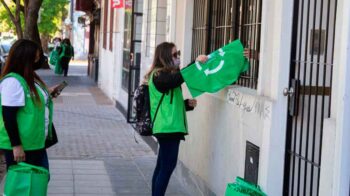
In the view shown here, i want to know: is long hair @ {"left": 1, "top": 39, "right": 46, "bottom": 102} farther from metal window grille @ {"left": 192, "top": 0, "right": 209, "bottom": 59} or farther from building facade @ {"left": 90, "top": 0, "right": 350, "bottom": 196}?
metal window grille @ {"left": 192, "top": 0, "right": 209, "bottom": 59}

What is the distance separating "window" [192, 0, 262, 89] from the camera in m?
6.20

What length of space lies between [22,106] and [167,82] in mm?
1514

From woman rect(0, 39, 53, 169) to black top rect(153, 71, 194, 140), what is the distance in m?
1.22

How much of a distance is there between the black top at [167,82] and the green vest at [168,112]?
0.15ft

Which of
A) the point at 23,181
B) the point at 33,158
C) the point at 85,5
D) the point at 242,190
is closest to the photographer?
the point at 242,190

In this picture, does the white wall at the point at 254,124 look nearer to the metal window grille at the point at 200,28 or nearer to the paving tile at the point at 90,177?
the metal window grille at the point at 200,28

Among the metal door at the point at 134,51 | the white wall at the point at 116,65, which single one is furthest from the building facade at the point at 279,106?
the white wall at the point at 116,65

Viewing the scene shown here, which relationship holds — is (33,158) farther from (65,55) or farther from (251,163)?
(65,55)

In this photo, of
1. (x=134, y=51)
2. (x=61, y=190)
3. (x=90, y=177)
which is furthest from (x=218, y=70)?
(x=134, y=51)

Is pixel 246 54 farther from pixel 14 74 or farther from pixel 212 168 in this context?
pixel 14 74

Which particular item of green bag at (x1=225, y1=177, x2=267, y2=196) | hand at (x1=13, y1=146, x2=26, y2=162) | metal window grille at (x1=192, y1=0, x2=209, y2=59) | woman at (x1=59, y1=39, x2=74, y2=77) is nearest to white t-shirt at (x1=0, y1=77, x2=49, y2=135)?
hand at (x1=13, y1=146, x2=26, y2=162)

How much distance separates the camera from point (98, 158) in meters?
10.1

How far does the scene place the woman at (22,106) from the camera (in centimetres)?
528

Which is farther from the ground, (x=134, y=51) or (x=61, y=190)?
(x=134, y=51)
